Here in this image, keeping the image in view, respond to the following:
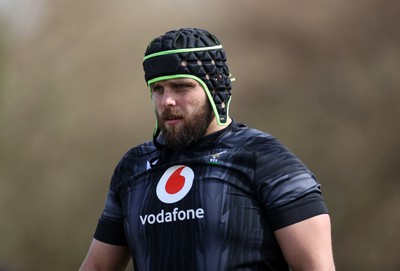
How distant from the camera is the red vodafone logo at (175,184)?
2.02 meters

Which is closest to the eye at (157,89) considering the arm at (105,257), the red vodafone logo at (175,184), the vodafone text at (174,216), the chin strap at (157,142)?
the chin strap at (157,142)

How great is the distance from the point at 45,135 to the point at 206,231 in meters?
4.90

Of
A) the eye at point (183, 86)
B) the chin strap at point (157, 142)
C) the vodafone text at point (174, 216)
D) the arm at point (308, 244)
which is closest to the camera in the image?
the arm at point (308, 244)

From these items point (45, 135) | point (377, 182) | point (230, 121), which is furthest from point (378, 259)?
point (230, 121)

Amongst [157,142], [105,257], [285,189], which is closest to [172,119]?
[157,142]

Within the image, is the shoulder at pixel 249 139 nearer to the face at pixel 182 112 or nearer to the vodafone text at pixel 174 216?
the face at pixel 182 112

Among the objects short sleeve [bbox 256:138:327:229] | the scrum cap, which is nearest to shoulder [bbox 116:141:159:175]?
the scrum cap

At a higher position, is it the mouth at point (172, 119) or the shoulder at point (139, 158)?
the mouth at point (172, 119)

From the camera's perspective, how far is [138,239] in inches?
81.4

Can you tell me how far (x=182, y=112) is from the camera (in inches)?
80.3

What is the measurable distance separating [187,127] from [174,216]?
26cm

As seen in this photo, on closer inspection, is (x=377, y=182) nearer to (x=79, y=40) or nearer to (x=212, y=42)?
(x=79, y=40)

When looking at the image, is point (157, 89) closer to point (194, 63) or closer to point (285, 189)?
point (194, 63)

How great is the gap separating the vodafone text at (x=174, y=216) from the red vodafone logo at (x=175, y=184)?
0.04 metres
